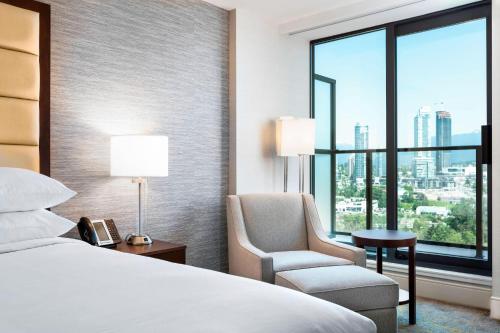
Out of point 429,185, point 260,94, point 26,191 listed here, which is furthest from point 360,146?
point 26,191

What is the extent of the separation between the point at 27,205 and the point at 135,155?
0.74 m

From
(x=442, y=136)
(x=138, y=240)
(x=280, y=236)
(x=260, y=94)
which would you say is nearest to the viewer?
(x=138, y=240)

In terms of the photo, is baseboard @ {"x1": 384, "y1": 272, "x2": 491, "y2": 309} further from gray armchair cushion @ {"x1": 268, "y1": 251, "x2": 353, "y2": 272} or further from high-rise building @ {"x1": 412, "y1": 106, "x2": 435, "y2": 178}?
gray armchair cushion @ {"x1": 268, "y1": 251, "x2": 353, "y2": 272}

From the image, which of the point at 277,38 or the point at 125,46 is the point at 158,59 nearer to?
the point at 125,46

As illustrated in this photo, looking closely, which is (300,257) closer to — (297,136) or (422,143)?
(297,136)

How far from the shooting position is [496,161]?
2.97 metres

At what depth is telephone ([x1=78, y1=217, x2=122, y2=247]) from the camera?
2555mm

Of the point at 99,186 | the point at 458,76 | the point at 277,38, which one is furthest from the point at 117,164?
the point at 458,76

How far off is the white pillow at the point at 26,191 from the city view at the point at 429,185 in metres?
2.67

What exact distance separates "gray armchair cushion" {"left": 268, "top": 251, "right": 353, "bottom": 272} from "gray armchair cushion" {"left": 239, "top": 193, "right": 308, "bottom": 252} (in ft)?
0.80

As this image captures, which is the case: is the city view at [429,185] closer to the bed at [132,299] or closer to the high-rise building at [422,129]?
the high-rise building at [422,129]

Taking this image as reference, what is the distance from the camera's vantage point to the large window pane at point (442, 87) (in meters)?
3.42

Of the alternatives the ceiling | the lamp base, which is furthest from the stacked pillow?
the ceiling

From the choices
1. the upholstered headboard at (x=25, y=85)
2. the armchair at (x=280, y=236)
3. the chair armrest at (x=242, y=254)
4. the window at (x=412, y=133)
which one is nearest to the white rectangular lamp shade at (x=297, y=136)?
the armchair at (x=280, y=236)
